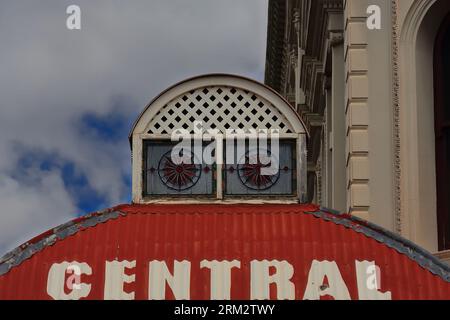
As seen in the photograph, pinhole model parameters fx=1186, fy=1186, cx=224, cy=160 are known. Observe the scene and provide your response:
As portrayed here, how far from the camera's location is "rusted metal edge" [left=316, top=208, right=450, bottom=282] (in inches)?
552

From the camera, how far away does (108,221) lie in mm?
14594

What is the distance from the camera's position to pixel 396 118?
20453mm

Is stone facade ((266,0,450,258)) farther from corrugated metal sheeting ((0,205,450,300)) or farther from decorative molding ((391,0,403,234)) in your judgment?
corrugated metal sheeting ((0,205,450,300))

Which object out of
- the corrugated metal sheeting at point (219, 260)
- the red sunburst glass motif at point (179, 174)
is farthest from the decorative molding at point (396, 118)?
the red sunburst glass motif at point (179, 174)

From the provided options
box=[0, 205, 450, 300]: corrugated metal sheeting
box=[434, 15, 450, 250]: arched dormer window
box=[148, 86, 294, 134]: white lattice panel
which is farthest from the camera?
box=[434, 15, 450, 250]: arched dormer window

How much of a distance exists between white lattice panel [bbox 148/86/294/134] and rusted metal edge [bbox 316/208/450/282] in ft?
4.83

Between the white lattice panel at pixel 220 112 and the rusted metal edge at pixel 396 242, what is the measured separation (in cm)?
147

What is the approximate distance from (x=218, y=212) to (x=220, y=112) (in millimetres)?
1440

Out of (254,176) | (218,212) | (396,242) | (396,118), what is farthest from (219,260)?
(396,118)

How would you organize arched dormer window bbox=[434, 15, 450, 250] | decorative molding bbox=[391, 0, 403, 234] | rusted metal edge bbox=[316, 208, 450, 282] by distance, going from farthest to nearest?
decorative molding bbox=[391, 0, 403, 234] → arched dormer window bbox=[434, 15, 450, 250] → rusted metal edge bbox=[316, 208, 450, 282]

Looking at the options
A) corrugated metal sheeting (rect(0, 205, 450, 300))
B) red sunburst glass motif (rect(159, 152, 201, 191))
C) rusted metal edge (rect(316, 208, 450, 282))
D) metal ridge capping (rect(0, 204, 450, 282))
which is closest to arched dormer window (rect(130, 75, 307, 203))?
red sunburst glass motif (rect(159, 152, 201, 191))

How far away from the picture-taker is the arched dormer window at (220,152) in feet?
50.5

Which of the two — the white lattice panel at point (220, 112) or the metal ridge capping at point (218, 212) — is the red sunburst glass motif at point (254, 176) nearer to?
the metal ridge capping at point (218, 212)
